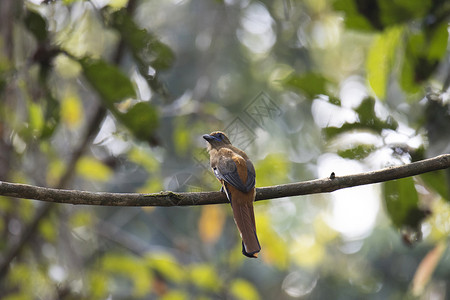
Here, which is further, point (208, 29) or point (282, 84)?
point (208, 29)

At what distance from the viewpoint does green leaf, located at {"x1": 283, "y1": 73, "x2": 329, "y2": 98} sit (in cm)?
245

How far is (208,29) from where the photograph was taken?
578 cm

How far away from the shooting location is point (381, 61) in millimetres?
2766

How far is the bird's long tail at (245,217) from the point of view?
2162mm

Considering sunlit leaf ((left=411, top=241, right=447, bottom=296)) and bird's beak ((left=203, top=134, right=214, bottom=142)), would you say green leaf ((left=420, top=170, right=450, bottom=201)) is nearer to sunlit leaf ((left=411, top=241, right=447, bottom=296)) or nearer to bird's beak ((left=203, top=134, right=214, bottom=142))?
sunlit leaf ((left=411, top=241, right=447, bottom=296))

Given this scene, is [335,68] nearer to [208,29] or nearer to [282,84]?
[208,29]

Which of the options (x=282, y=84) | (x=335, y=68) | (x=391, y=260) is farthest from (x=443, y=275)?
(x=282, y=84)

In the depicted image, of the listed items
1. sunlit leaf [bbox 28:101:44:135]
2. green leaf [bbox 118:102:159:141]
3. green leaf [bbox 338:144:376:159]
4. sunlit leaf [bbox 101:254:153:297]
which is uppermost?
green leaf [bbox 338:144:376:159]

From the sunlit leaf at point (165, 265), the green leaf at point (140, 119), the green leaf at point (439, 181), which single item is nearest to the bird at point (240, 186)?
the green leaf at point (140, 119)

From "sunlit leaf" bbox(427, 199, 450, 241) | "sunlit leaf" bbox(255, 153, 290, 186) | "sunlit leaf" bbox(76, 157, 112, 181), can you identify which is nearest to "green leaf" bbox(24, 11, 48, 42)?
"sunlit leaf" bbox(76, 157, 112, 181)

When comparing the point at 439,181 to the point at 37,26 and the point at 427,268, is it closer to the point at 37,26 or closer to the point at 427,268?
the point at 427,268

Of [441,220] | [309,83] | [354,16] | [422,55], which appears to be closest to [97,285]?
[309,83]

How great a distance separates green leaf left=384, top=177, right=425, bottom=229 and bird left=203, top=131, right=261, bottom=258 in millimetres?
677

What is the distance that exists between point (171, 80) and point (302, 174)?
281 centimetres
